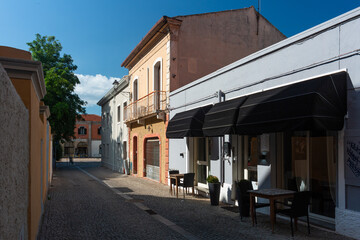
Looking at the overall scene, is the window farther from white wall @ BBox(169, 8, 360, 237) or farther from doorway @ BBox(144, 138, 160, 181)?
white wall @ BBox(169, 8, 360, 237)

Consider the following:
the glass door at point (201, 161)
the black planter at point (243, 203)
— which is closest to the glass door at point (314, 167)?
the black planter at point (243, 203)

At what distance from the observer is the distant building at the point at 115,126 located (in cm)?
2317

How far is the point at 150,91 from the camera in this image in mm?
16984

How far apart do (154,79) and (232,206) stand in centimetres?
941

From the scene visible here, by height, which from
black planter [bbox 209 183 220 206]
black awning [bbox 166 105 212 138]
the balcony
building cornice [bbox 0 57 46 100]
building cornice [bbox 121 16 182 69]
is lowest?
black planter [bbox 209 183 220 206]

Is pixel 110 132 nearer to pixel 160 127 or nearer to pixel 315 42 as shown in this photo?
pixel 160 127

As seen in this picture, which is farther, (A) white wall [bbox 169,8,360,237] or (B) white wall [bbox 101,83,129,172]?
(B) white wall [bbox 101,83,129,172]

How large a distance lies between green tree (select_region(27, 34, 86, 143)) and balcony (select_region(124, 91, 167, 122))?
6.26 m

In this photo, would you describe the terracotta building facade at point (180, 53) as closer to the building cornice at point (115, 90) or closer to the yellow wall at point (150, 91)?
the yellow wall at point (150, 91)

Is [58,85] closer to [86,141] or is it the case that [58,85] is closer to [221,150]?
[221,150]

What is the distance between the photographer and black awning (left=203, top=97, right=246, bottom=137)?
7.98 metres

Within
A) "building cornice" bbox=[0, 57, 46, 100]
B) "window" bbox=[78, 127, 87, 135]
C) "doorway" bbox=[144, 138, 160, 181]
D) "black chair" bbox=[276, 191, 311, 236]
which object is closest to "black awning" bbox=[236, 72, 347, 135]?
"black chair" bbox=[276, 191, 311, 236]

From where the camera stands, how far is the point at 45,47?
22.6 meters

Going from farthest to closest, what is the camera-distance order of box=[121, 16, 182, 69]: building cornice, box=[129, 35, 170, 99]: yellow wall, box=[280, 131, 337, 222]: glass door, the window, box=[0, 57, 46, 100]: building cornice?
1. the window
2. box=[129, 35, 170, 99]: yellow wall
3. box=[121, 16, 182, 69]: building cornice
4. box=[280, 131, 337, 222]: glass door
5. box=[0, 57, 46, 100]: building cornice
